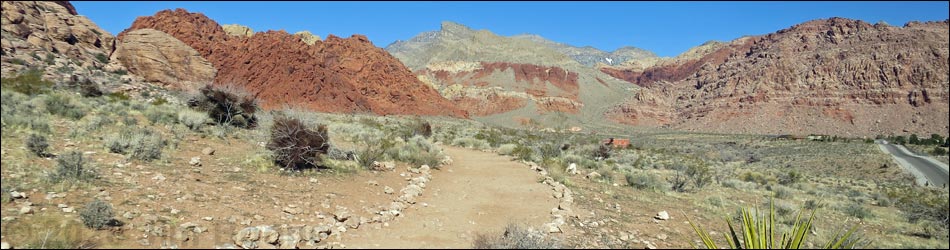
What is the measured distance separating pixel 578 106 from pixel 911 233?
10051 centimetres

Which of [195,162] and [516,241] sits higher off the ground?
[195,162]

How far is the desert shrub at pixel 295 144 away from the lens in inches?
396

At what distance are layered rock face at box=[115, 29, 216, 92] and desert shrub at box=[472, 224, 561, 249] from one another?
119 feet

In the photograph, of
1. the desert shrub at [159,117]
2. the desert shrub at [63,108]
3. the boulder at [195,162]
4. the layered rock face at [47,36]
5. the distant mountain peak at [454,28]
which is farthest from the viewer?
the distant mountain peak at [454,28]

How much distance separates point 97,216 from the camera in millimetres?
5027

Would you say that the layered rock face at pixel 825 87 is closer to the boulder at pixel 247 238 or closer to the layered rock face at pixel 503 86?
the layered rock face at pixel 503 86

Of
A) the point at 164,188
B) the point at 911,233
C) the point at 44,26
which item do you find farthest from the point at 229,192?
the point at 44,26

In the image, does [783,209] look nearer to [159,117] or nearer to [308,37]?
[159,117]

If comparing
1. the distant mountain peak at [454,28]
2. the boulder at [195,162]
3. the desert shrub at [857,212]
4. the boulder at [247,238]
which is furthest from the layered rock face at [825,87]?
the boulder at [247,238]

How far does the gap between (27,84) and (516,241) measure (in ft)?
57.5

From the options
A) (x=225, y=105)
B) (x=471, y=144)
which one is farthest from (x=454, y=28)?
(x=225, y=105)

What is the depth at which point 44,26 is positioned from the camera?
2609 cm

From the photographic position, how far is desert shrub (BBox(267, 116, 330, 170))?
1006cm

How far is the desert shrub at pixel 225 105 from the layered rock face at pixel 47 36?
655 cm
